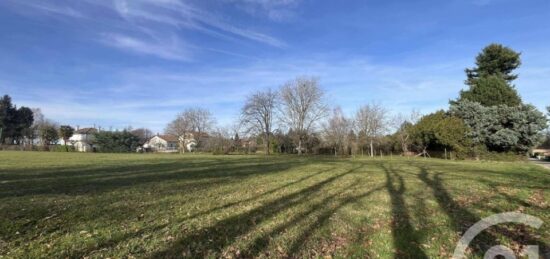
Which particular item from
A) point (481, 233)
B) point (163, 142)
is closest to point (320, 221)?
point (481, 233)

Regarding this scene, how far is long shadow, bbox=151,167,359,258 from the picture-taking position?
176 inches

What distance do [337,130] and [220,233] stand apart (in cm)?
4776

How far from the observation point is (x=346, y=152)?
4750 cm

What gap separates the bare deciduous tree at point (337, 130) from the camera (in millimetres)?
50406

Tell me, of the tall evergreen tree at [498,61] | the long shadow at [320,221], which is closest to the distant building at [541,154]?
the tall evergreen tree at [498,61]

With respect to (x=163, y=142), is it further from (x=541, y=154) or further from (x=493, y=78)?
(x=541, y=154)

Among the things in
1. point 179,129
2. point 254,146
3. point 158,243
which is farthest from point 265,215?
point 179,129

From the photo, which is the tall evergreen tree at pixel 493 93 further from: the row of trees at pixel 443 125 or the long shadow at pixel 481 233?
the long shadow at pixel 481 233

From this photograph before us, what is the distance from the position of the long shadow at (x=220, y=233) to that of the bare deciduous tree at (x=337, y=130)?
4350cm

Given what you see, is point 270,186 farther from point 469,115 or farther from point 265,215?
point 469,115

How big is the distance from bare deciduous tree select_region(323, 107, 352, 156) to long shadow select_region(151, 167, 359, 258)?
43500 millimetres

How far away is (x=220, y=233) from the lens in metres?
5.31

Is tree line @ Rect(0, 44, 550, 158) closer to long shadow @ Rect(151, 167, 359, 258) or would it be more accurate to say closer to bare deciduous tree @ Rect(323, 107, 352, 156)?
bare deciduous tree @ Rect(323, 107, 352, 156)

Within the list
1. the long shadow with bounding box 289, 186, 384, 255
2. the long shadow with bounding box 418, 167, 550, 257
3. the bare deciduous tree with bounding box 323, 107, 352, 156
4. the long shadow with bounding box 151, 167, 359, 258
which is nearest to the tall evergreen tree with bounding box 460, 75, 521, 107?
the bare deciduous tree with bounding box 323, 107, 352, 156
